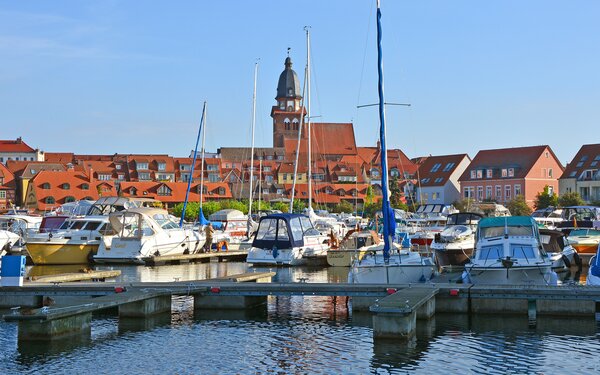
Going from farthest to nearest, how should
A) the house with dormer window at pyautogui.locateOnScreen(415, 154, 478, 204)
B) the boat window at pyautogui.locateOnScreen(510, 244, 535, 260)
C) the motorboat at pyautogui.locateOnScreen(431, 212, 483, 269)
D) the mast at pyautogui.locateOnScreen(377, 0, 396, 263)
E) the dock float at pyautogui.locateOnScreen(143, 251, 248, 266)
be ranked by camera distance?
the house with dormer window at pyautogui.locateOnScreen(415, 154, 478, 204) < the dock float at pyautogui.locateOnScreen(143, 251, 248, 266) < the motorboat at pyautogui.locateOnScreen(431, 212, 483, 269) < the mast at pyautogui.locateOnScreen(377, 0, 396, 263) < the boat window at pyautogui.locateOnScreen(510, 244, 535, 260)

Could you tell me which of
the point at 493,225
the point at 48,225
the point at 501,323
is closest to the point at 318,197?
the point at 48,225

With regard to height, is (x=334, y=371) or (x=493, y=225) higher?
(x=493, y=225)

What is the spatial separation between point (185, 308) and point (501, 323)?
389 inches

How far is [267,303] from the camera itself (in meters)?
28.3

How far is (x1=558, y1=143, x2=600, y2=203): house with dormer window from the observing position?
10688 centimetres

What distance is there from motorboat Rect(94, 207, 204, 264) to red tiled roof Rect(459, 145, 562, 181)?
72356 mm

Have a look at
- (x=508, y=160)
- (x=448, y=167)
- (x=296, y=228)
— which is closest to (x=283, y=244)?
(x=296, y=228)

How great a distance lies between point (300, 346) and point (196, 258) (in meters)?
30.0

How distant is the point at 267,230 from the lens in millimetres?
45469

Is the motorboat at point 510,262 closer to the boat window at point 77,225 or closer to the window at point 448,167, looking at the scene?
the boat window at point 77,225

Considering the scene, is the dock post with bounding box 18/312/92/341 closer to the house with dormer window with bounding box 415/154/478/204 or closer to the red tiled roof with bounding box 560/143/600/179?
the red tiled roof with bounding box 560/143/600/179

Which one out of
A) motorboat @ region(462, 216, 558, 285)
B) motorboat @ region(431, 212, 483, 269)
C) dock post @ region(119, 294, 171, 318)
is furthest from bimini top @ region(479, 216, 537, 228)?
dock post @ region(119, 294, 171, 318)

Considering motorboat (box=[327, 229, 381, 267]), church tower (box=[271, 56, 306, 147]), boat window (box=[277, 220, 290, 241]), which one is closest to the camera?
boat window (box=[277, 220, 290, 241])

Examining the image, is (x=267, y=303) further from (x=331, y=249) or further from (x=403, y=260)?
(x=331, y=249)
